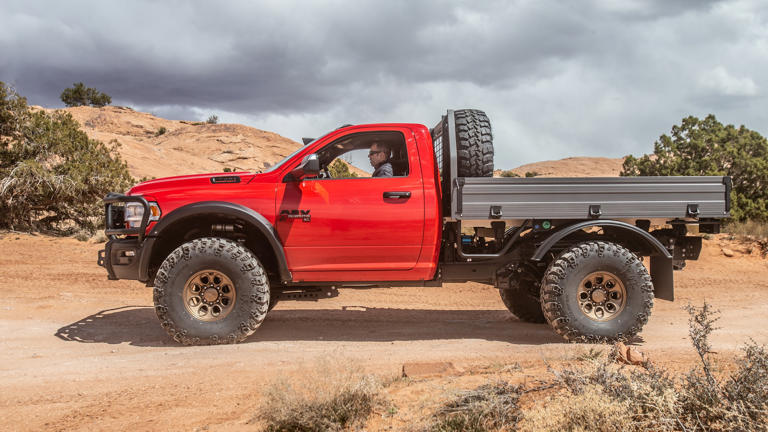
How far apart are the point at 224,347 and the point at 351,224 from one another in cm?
172

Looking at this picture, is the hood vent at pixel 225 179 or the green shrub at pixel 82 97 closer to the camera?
the hood vent at pixel 225 179

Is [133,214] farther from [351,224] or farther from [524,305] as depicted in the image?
[524,305]

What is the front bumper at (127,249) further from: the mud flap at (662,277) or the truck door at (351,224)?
the mud flap at (662,277)

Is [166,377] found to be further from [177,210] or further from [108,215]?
[108,215]

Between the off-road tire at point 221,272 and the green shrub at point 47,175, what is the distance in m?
12.1

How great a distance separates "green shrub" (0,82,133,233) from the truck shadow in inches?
385

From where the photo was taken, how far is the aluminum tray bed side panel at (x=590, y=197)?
5391 millimetres

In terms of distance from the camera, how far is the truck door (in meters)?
5.48

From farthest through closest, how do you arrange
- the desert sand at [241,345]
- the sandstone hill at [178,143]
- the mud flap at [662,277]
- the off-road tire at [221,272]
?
the sandstone hill at [178,143] < the mud flap at [662,277] < the off-road tire at [221,272] < the desert sand at [241,345]

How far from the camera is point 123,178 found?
58.6 feet

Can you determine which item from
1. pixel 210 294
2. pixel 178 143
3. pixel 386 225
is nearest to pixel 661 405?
pixel 386 225

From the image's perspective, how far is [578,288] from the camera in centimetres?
544

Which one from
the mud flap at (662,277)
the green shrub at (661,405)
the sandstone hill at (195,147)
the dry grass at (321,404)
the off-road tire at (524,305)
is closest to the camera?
the green shrub at (661,405)

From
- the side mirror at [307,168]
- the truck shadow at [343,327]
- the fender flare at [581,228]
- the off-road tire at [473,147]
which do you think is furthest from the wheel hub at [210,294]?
the fender flare at [581,228]
